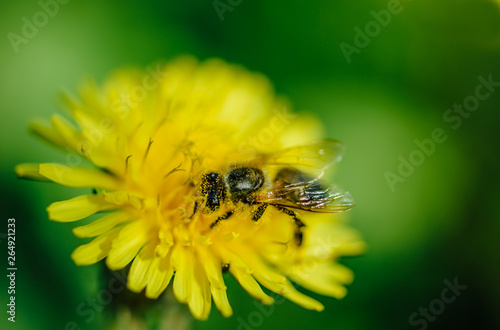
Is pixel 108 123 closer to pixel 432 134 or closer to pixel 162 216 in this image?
pixel 162 216

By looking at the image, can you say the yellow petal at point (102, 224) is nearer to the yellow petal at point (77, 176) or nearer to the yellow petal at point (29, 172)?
the yellow petal at point (77, 176)

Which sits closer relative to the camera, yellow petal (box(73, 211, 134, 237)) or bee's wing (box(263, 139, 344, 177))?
yellow petal (box(73, 211, 134, 237))

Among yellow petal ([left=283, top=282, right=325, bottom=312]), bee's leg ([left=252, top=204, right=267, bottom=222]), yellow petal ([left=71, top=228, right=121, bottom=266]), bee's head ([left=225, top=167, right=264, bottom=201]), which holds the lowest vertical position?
yellow petal ([left=71, top=228, right=121, bottom=266])

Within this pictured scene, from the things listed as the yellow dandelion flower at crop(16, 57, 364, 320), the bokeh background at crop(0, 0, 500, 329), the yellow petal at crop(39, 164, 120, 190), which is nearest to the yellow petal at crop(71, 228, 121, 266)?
the yellow dandelion flower at crop(16, 57, 364, 320)

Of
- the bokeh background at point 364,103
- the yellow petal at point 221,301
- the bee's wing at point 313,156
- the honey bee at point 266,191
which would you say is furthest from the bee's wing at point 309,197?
the bokeh background at point 364,103

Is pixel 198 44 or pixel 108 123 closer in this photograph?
pixel 108 123

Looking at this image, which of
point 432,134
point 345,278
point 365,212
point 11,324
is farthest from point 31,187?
point 432,134

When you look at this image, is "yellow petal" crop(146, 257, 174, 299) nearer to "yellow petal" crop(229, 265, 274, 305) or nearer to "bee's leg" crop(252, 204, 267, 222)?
"yellow petal" crop(229, 265, 274, 305)
